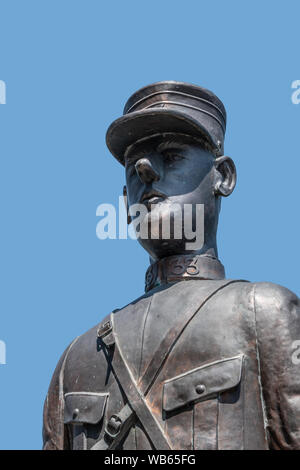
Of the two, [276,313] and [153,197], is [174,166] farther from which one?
[276,313]

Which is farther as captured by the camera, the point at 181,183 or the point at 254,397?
the point at 181,183

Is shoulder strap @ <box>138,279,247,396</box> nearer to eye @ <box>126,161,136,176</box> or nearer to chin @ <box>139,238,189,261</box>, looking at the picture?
chin @ <box>139,238,189,261</box>

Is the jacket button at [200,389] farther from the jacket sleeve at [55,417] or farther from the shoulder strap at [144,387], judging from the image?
the jacket sleeve at [55,417]

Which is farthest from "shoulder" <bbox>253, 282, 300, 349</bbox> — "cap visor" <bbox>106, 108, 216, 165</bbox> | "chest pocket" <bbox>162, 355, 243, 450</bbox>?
"cap visor" <bbox>106, 108, 216, 165</bbox>

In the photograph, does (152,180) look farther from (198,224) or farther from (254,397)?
(254,397)

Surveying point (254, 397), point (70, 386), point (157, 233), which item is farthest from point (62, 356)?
point (254, 397)

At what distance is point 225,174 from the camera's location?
329 inches

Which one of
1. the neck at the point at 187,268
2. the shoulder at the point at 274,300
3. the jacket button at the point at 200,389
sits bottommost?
the jacket button at the point at 200,389

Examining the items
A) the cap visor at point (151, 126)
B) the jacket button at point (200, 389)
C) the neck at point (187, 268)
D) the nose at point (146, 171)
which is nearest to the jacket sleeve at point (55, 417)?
the neck at point (187, 268)

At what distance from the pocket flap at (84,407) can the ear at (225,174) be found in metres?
2.15

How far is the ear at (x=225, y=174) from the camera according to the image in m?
8.27

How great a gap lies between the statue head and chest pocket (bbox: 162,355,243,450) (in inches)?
55.7
